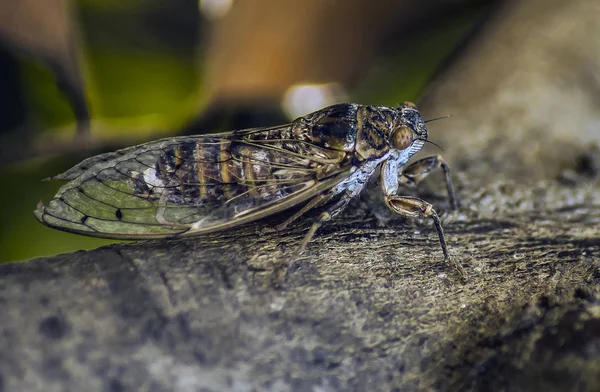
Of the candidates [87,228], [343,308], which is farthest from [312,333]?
[87,228]

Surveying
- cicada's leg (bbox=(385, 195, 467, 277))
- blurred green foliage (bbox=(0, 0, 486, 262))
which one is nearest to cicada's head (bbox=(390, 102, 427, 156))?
cicada's leg (bbox=(385, 195, 467, 277))

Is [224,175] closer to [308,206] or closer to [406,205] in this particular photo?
[308,206]

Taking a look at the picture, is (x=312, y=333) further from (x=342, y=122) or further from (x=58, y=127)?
(x=58, y=127)

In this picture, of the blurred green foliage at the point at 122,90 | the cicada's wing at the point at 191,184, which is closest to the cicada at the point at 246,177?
the cicada's wing at the point at 191,184

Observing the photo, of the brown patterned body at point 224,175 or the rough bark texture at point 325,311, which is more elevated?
the brown patterned body at point 224,175

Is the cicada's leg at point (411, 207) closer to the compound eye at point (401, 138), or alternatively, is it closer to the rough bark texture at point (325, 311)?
the rough bark texture at point (325, 311)

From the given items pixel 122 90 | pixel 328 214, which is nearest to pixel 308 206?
pixel 328 214

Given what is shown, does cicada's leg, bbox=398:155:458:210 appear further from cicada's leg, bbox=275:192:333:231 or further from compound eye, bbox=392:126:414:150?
cicada's leg, bbox=275:192:333:231

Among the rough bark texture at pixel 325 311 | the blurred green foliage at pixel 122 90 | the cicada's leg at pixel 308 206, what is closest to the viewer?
the rough bark texture at pixel 325 311
